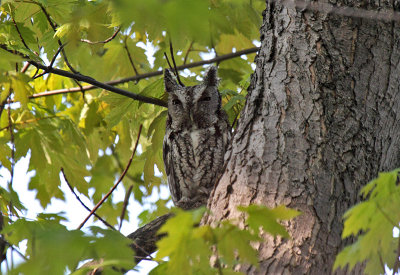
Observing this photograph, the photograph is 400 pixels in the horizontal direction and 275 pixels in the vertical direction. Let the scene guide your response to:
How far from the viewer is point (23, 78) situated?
7.73 ft

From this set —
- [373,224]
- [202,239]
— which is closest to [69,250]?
[202,239]

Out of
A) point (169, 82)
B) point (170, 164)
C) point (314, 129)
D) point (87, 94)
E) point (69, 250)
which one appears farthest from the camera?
point (87, 94)

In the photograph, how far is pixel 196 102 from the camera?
371 centimetres

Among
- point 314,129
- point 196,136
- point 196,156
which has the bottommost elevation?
point 314,129

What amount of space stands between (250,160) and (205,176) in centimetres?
156

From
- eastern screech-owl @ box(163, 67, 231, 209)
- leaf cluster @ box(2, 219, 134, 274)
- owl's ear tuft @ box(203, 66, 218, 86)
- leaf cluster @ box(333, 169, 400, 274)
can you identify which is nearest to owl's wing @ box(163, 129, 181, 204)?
eastern screech-owl @ box(163, 67, 231, 209)

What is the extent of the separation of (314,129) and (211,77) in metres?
1.76

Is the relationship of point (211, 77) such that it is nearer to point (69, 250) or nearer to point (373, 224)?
point (373, 224)

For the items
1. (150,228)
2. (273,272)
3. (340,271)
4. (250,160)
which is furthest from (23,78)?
(340,271)

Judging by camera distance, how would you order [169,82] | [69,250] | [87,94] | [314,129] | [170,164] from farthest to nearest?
[87,94], [170,164], [169,82], [314,129], [69,250]

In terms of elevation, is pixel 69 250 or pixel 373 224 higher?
pixel 69 250

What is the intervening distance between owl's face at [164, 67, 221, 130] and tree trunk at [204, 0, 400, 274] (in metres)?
1.29

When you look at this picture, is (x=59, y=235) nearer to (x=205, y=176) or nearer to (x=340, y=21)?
(x=340, y=21)

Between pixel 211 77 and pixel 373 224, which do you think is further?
pixel 211 77
